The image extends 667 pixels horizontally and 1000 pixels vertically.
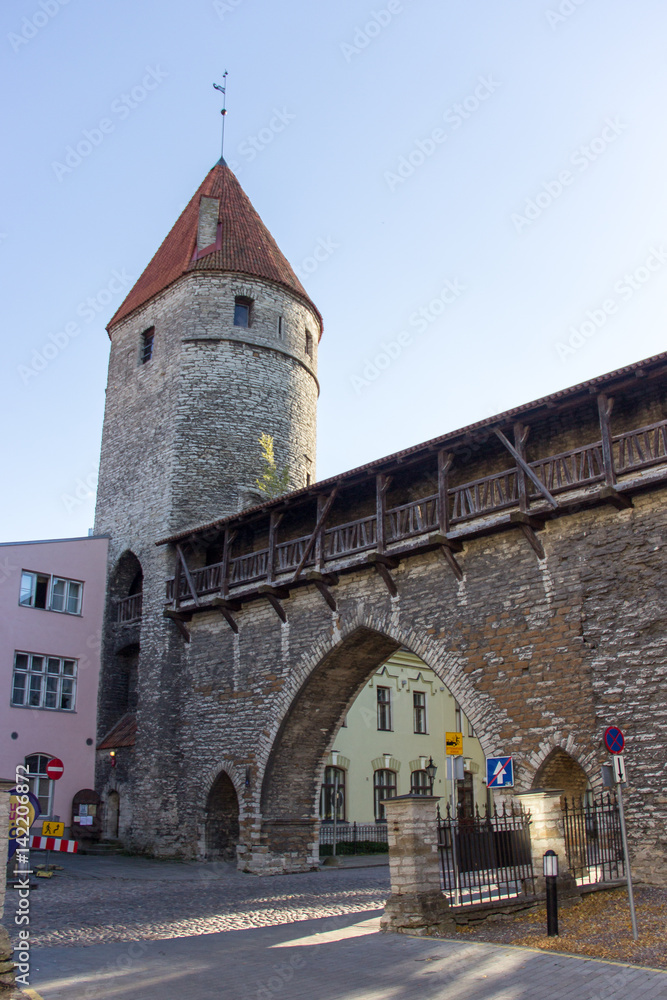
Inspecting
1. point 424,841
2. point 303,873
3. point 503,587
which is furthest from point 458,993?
point 303,873

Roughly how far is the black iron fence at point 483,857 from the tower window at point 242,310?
54.3 feet

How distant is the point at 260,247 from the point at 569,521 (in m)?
15.5

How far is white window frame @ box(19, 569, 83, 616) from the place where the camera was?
21.0 metres

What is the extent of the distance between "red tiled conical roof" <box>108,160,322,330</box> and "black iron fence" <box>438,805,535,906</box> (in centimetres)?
1772

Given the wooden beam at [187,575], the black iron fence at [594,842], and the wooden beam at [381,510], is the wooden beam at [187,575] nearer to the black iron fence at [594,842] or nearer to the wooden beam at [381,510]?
the wooden beam at [381,510]

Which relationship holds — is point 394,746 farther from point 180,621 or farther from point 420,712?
point 180,621

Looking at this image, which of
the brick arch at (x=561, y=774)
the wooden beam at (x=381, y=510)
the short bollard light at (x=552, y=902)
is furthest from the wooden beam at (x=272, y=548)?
the short bollard light at (x=552, y=902)

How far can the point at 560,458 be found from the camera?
13.2 metres

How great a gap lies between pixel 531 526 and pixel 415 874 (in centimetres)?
647

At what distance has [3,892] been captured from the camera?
6.39m

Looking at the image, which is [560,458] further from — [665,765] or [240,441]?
[240,441]

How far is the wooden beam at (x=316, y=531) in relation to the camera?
16.3m

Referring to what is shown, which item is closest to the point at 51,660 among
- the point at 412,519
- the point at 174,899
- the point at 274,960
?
the point at 174,899

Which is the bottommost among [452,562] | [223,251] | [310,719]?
Answer: [310,719]
